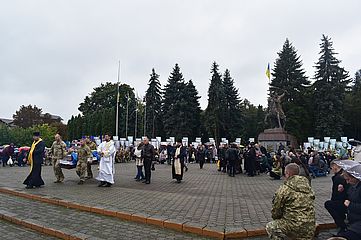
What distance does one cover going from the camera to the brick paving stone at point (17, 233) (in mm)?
6051

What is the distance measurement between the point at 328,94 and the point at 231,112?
15260mm

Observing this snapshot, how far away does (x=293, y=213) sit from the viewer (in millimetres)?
4754

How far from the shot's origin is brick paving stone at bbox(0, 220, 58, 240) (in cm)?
605

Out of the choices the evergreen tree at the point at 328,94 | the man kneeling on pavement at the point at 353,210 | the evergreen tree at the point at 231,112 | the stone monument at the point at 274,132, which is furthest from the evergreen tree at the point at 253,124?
the man kneeling on pavement at the point at 353,210

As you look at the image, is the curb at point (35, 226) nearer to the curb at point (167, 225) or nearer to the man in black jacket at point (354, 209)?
the curb at point (167, 225)

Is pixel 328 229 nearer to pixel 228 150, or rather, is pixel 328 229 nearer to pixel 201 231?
pixel 201 231

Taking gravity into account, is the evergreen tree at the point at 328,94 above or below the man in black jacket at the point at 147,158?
above

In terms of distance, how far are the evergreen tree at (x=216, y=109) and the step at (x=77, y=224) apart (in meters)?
45.4

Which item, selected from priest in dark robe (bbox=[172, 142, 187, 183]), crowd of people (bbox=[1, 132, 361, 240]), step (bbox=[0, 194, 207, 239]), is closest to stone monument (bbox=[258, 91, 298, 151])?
crowd of people (bbox=[1, 132, 361, 240])

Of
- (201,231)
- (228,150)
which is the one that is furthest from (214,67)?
(201,231)

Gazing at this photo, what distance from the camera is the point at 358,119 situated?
5303 centimetres

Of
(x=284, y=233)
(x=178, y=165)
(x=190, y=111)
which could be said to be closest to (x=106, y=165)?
(x=178, y=165)

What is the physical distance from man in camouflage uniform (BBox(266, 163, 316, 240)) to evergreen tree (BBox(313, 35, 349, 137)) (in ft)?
152

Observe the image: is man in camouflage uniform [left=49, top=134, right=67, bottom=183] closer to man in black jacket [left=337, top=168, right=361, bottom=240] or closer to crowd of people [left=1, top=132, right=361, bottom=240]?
crowd of people [left=1, top=132, right=361, bottom=240]
